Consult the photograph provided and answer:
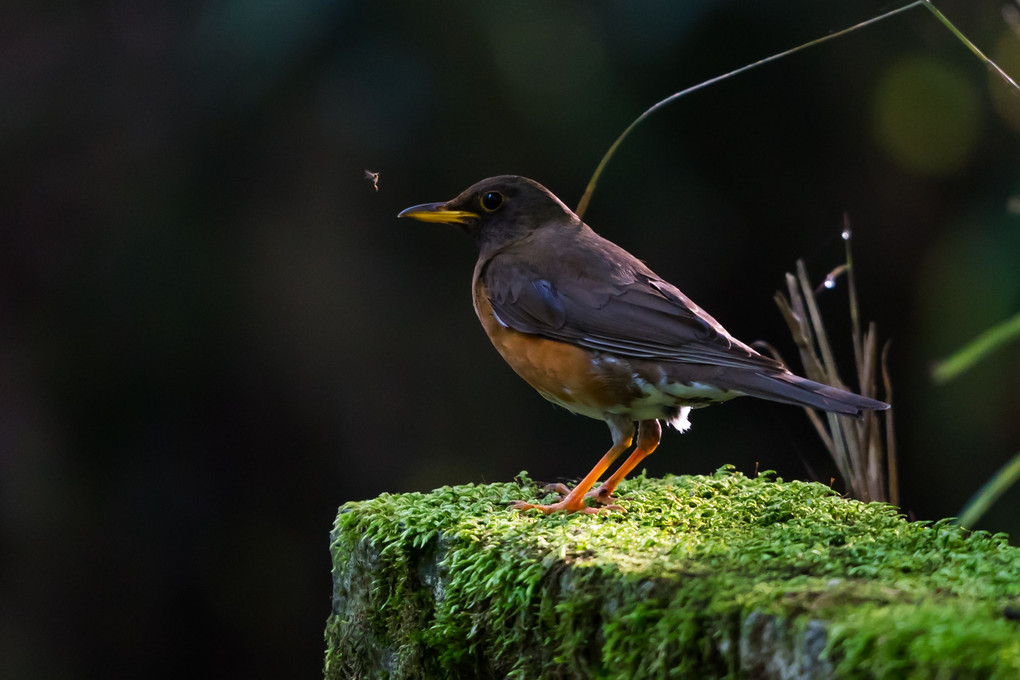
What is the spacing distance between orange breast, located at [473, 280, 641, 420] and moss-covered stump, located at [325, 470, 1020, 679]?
1.67 feet

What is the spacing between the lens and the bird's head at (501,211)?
5.01 meters

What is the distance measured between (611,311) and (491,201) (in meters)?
1.26

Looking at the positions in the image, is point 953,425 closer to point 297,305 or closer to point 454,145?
point 454,145

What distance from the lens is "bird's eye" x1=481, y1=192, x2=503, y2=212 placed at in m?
5.02

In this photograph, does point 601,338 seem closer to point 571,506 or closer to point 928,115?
point 571,506

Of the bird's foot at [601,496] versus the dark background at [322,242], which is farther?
the dark background at [322,242]

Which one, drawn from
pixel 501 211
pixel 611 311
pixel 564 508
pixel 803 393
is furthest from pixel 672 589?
pixel 501 211

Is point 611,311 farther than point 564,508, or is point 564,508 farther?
point 611,311

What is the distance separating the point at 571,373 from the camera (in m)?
4.13

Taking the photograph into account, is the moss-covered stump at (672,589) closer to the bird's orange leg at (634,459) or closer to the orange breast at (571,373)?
the bird's orange leg at (634,459)

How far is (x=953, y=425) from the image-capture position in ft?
24.6

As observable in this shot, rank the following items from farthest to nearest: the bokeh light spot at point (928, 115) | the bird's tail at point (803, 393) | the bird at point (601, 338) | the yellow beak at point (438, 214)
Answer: the bokeh light spot at point (928, 115) → the yellow beak at point (438, 214) → the bird at point (601, 338) → the bird's tail at point (803, 393)

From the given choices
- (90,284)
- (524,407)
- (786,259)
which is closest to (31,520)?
(90,284)

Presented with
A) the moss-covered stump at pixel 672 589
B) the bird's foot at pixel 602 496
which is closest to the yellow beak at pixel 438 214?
the moss-covered stump at pixel 672 589
